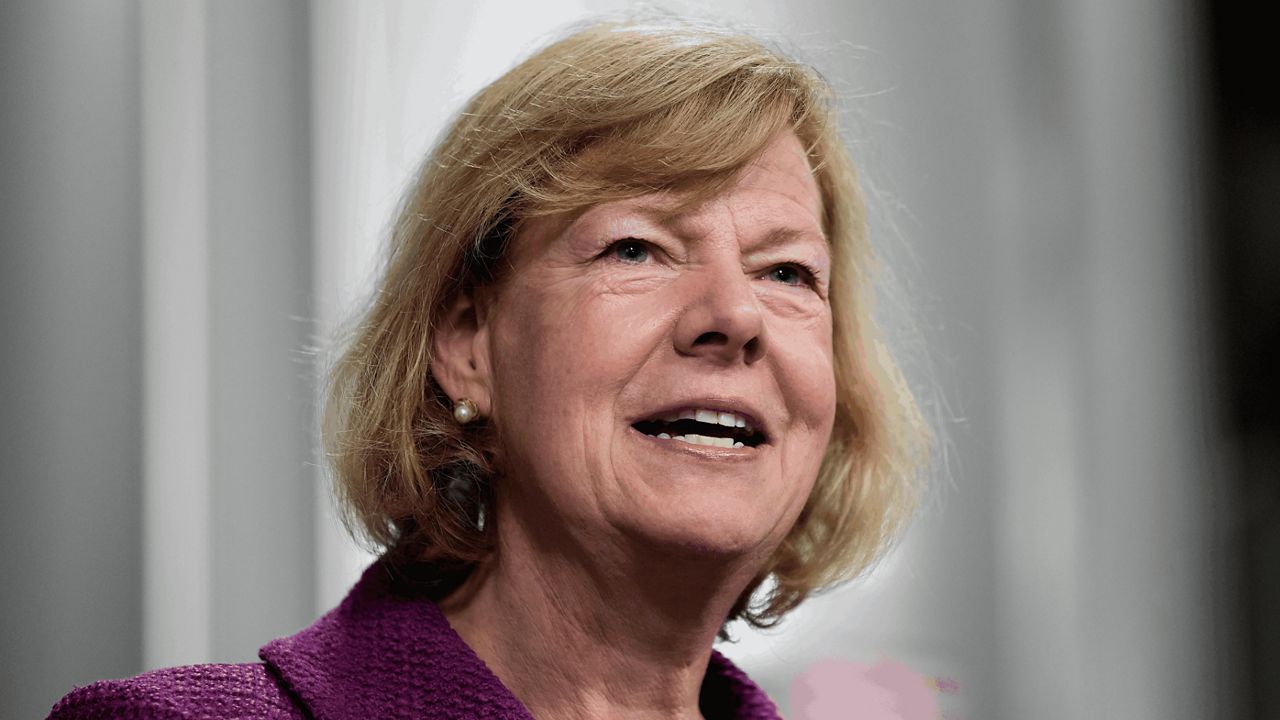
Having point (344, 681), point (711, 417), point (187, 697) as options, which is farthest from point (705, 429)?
point (187, 697)

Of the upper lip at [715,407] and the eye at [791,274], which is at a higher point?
the eye at [791,274]

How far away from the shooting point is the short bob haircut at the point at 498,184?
123cm

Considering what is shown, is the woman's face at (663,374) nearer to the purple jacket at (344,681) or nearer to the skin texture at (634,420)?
the skin texture at (634,420)

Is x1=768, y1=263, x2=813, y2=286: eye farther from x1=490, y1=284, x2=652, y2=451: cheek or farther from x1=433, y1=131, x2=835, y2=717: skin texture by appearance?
x1=490, y1=284, x2=652, y2=451: cheek

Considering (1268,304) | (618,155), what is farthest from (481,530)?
(1268,304)

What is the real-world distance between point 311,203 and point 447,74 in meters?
0.29

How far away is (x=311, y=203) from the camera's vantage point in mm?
1902

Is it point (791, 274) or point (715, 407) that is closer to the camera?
point (715, 407)

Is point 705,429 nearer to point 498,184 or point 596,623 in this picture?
point 596,623

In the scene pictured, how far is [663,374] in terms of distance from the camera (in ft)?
3.84

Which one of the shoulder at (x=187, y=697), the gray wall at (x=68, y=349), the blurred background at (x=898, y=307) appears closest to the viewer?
the shoulder at (x=187, y=697)

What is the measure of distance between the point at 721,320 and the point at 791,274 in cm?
17

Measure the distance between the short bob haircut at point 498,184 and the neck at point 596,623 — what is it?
94mm

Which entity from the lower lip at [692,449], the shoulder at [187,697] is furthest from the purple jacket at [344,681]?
the lower lip at [692,449]
